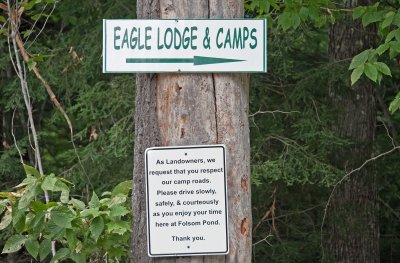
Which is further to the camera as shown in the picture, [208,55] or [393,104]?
[393,104]

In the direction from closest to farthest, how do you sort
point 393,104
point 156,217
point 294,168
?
point 156,217 → point 393,104 → point 294,168

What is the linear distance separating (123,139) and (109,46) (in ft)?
14.5

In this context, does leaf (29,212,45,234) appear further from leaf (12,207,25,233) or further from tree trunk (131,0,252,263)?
tree trunk (131,0,252,263)

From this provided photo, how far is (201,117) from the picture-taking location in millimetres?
3084

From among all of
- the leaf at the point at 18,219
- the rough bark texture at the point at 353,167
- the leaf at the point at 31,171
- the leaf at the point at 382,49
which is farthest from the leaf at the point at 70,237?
the rough bark texture at the point at 353,167

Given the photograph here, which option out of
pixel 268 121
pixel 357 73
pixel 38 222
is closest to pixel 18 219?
pixel 38 222

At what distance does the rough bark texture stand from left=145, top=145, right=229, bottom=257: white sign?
5.30 meters

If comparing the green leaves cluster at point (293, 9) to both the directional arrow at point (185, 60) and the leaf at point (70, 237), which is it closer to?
the leaf at point (70, 237)

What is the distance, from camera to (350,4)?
7812 millimetres

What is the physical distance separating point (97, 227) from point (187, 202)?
97cm

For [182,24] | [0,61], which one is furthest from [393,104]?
[0,61]

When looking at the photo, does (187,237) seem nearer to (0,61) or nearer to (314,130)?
(314,130)

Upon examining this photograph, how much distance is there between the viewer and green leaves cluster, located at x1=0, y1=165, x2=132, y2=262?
12.9ft

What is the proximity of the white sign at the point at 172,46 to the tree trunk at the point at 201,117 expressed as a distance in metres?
0.03
